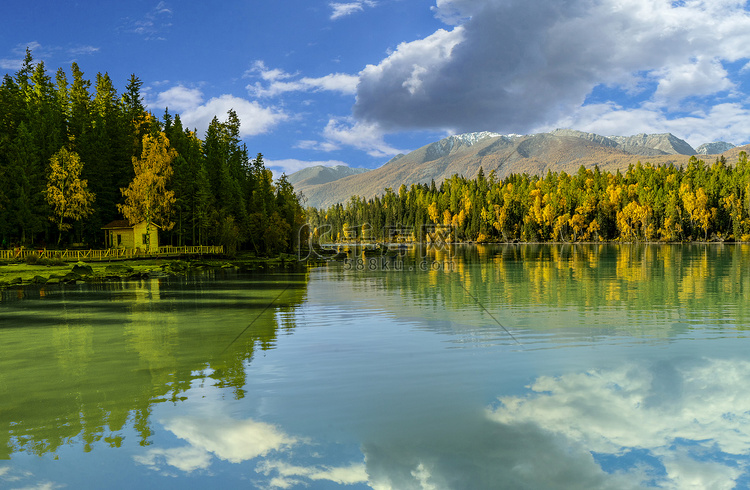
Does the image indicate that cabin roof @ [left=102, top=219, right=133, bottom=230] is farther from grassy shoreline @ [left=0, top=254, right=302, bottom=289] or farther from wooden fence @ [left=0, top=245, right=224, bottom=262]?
grassy shoreline @ [left=0, top=254, right=302, bottom=289]

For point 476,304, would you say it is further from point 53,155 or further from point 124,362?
point 53,155

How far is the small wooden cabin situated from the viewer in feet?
220

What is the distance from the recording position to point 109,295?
3142cm

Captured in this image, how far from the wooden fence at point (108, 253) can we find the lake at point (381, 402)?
137 feet

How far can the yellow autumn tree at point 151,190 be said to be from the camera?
65.9 m

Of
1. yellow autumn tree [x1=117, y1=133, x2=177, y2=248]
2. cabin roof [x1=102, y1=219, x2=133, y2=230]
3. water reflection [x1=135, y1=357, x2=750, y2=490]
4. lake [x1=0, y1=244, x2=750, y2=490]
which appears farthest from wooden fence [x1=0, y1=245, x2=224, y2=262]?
water reflection [x1=135, y1=357, x2=750, y2=490]

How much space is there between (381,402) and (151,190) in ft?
210

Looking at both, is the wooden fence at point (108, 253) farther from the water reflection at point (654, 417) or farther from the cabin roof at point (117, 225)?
the water reflection at point (654, 417)

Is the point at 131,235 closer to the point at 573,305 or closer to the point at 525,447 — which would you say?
the point at 573,305

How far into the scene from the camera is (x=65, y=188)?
62.9 meters

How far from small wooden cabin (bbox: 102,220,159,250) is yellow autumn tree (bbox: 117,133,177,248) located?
2.32 ft

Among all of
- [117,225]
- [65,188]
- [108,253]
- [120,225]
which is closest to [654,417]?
[108,253]

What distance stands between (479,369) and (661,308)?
1413 cm

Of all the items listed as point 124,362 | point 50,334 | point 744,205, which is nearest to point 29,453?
point 124,362
